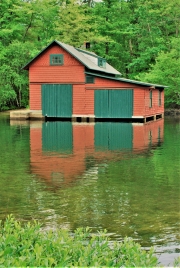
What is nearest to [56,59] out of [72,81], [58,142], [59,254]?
[72,81]

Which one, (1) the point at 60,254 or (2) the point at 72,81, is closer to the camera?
(1) the point at 60,254

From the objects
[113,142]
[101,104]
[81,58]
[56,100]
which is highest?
[81,58]

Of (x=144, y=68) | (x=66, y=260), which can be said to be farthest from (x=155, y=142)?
(x=144, y=68)

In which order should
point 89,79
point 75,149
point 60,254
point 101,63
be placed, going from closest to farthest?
point 60,254 → point 75,149 → point 89,79 → point 101,63

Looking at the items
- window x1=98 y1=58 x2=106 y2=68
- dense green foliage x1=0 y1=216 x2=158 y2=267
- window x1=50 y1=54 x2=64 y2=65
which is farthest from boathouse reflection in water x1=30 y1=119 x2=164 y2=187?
window x1=98 y1=58 x2=106 y2=68

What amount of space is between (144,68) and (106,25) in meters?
8.67

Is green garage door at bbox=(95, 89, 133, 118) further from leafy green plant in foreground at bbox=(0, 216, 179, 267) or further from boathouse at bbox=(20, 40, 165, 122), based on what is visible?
leafy green plant in foreground at bbox=(0, 216, 179, 267)

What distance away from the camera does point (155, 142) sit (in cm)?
2462

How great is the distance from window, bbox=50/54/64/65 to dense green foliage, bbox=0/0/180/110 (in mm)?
15403

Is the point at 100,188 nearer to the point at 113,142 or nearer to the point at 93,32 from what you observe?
the point at 113,142

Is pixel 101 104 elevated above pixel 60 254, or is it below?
above

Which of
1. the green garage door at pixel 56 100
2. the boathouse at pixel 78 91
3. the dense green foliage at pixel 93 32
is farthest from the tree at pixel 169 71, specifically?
the green garage door at pixel 56 100

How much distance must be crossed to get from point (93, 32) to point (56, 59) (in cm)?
2224

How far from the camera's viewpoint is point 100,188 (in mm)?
12703
